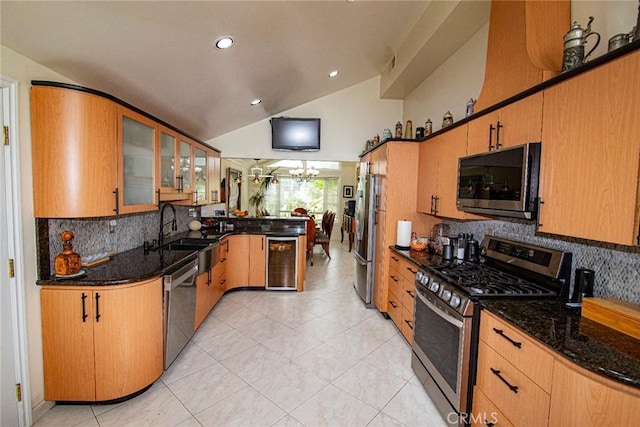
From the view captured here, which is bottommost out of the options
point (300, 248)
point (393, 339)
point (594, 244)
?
point (393, 339)

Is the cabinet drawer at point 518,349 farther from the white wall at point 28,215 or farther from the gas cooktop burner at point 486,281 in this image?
the white wall at point 28,215

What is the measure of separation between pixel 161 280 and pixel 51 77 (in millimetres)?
1573

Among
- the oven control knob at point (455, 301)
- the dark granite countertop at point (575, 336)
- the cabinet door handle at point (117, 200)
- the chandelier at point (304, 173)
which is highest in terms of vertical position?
the chandelier at point (304, 173)

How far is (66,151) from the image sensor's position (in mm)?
1849

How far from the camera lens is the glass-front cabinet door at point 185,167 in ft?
10.6

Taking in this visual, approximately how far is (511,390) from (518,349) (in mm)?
219

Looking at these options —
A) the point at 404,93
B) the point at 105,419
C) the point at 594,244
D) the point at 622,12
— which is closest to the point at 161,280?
the point at 105,419

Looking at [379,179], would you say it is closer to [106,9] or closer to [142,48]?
[142,48]

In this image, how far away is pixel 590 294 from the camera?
161 centimetres

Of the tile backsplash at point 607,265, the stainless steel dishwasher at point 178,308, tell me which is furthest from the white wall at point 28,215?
the tile backsplash at point 607,265

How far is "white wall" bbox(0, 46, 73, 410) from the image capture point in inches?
68.4

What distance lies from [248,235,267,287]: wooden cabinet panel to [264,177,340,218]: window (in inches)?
196

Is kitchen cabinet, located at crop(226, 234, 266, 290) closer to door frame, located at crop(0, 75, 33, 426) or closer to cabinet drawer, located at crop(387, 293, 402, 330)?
cabinet drawer, located at crop(387, 293, 402, 330)

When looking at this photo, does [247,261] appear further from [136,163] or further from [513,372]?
[513,372]
